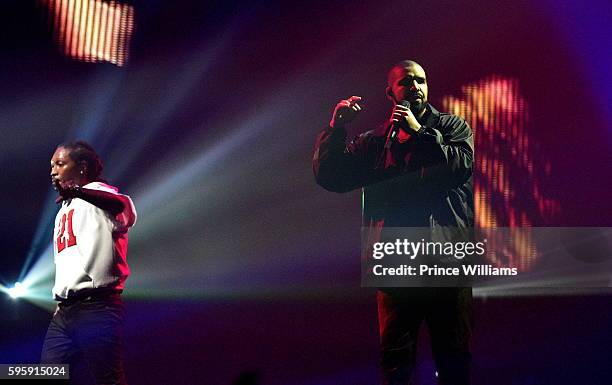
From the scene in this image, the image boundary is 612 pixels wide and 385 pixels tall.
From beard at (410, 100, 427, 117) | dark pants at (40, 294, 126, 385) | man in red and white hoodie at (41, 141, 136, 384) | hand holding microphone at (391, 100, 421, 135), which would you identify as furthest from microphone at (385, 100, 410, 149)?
dark pants at (40, 294, 126, 385)

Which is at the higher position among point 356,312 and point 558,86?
point 558,86

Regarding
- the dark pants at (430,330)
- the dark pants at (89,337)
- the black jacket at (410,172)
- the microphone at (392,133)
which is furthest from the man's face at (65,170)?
the dark pants at (430,330)

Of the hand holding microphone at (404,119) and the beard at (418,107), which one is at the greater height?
the beard at (418,107)

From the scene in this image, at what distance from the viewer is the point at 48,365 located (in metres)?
3.08

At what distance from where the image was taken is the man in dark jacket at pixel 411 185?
3.48m

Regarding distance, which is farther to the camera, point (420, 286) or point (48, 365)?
point (420, 286)

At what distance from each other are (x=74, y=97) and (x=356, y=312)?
178 cm

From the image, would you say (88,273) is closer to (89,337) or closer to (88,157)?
(89,337)

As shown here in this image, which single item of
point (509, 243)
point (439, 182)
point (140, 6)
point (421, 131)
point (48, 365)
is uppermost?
point (140, 6)

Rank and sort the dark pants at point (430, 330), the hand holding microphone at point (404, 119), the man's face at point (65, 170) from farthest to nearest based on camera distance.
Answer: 1. the hand holding microphone at point (404, 119)
2. the dark pants at point (430, 330)
3. the man's face at point (65, 170)

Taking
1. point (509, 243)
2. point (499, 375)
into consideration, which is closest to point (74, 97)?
point (509, 243)

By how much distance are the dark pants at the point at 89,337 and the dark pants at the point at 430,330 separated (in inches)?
49.8

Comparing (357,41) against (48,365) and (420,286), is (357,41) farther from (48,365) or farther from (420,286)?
(48,365)

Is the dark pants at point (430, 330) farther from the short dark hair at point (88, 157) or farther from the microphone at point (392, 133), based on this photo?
the short dark hair at point (88, 157)
